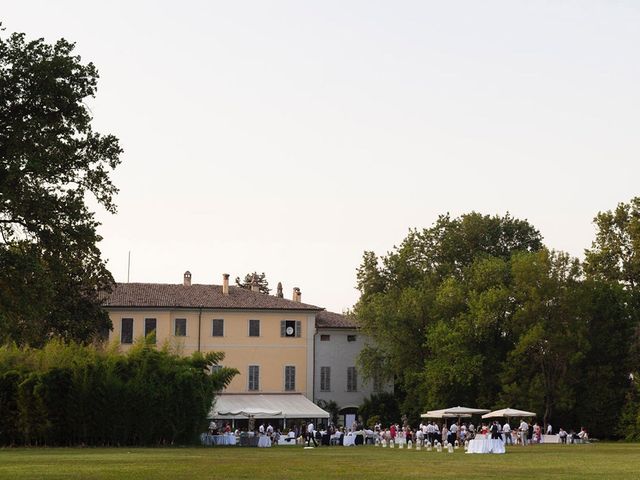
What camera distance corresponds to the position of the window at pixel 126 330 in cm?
7556

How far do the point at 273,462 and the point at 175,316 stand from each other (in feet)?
135

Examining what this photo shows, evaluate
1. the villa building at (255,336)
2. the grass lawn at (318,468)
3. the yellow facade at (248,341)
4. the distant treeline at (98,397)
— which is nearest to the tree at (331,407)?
the villa building at (255,336)

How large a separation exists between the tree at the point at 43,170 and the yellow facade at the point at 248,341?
134ft

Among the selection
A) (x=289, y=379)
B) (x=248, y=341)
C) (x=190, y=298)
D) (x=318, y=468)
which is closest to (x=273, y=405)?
(x=289, y=379)

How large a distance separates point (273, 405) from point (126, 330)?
419 inches

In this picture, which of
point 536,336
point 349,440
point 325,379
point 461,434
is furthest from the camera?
point 325,379

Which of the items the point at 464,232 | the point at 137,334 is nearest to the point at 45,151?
the point at 137,334

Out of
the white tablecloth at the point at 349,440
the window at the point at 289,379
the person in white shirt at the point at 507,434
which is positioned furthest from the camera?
the window at the point at 289,379

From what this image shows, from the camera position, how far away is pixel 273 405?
75.3 meters

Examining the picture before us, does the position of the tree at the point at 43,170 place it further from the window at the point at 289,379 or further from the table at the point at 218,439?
the window at the point at 289,379

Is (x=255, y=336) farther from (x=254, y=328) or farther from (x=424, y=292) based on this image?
(x=424, y=292)

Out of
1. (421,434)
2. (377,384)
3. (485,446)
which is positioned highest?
(377,384)

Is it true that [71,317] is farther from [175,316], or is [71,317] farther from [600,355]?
[600,355]

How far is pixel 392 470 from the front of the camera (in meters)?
31.9
